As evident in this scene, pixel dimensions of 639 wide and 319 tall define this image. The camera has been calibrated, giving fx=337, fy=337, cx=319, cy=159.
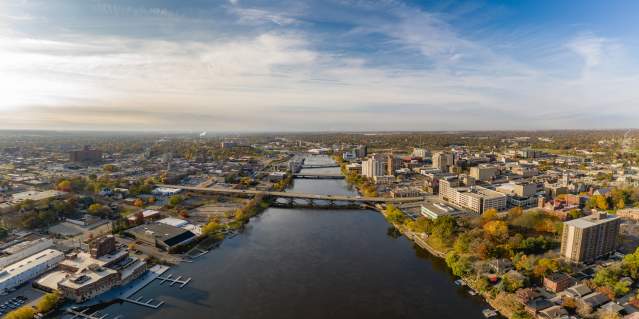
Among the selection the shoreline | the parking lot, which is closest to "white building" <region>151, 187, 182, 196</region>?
the parking lot

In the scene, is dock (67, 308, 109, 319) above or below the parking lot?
below

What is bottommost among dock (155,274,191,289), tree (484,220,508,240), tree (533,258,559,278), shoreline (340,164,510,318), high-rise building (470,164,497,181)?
dock (155,274,191,289)

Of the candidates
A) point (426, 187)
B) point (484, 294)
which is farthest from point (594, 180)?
point (484, 294)

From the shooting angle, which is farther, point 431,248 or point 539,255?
point 431,248

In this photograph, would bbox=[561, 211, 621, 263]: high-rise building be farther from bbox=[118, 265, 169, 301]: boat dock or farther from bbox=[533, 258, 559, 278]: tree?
bbox=[118, 265, 169, 301]: boat dock

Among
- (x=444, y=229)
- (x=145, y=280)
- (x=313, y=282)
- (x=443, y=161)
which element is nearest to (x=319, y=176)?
(x=443, y=161)

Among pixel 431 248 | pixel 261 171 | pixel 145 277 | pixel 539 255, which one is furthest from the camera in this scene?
pixel 261 171

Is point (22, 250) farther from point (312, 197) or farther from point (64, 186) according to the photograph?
point (312, 197)

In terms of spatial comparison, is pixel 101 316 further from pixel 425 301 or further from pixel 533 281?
pixel 533 281
